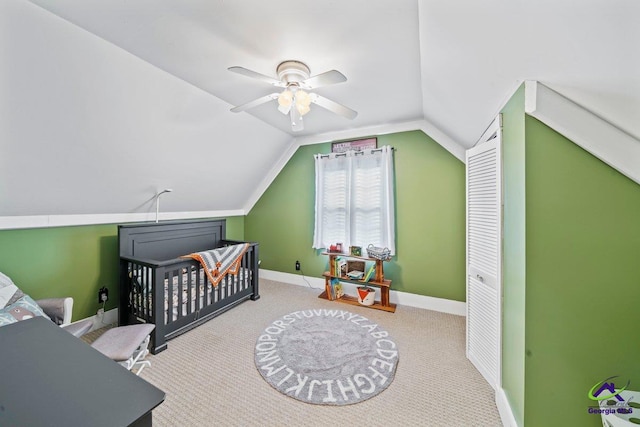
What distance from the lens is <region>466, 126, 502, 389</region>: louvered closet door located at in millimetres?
1547

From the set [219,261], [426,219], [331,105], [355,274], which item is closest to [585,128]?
[331,105]

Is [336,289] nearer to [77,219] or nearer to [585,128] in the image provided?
[585,128]

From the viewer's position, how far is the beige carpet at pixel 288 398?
4.80ft

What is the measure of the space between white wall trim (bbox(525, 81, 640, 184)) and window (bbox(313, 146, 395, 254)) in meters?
2.06

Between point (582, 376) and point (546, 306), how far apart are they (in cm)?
33

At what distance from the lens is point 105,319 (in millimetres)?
2553

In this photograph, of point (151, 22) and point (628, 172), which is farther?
point (151, 22)

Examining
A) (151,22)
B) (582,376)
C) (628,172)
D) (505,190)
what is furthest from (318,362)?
(151,22)

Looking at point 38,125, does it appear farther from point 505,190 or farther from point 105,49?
point 505,190

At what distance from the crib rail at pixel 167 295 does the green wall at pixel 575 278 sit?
264 cm

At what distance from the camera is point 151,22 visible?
137 cm

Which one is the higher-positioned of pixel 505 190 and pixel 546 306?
A: pixel 505 190

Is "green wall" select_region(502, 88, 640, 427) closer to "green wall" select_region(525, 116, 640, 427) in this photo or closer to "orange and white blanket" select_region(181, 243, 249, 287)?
"green wall" select_region(525, 116, 640, 427)

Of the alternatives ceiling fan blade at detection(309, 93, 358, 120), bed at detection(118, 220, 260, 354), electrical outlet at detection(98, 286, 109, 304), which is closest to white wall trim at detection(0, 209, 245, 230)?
bed at detection(118, 220, 260, 354)
